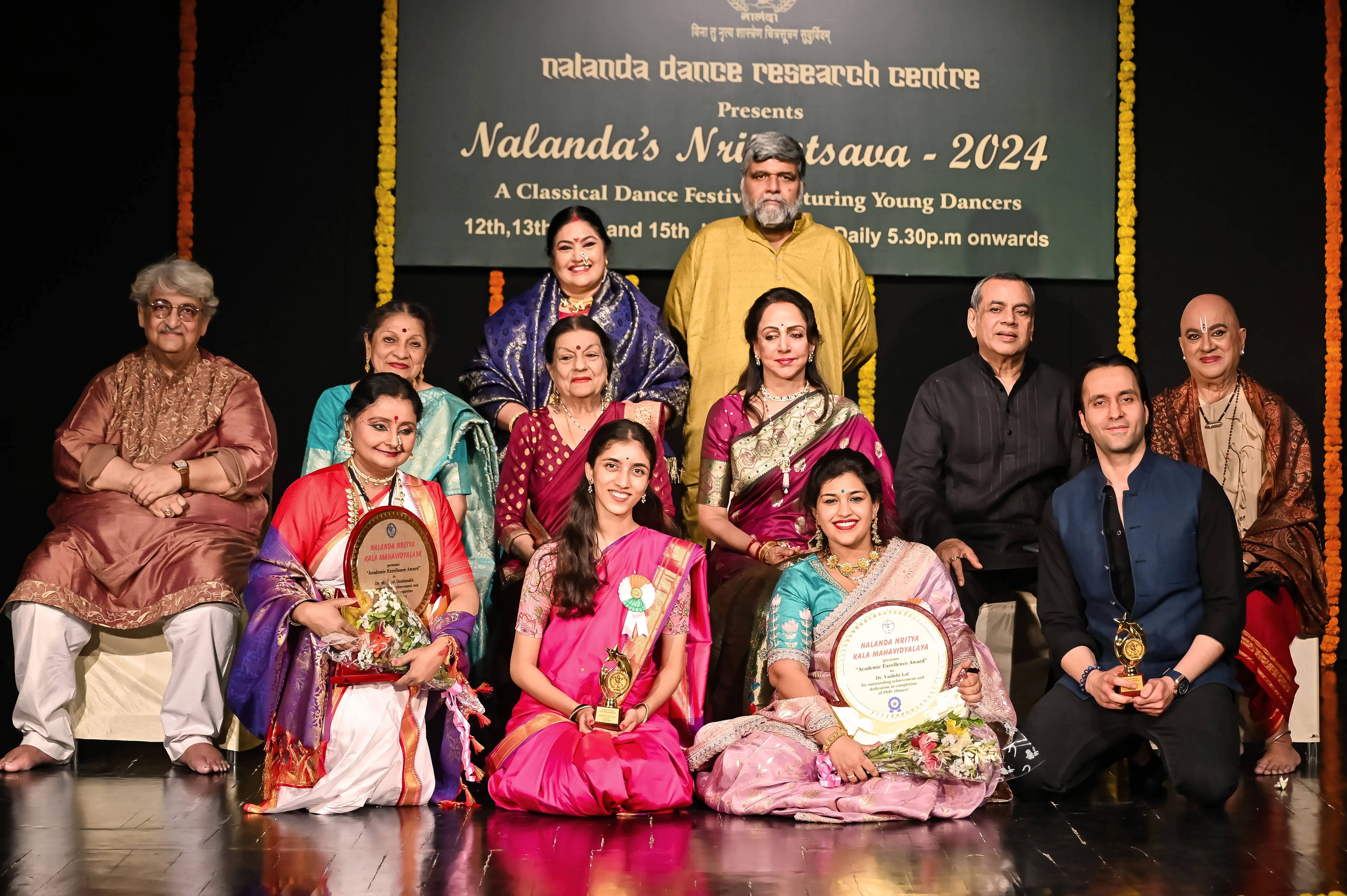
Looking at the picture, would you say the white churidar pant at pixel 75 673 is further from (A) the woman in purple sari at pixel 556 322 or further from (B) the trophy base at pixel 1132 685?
(B) the trophy base at pixel 1132 685

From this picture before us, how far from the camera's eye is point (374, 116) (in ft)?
18.7

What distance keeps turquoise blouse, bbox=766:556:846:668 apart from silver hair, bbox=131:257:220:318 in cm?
228

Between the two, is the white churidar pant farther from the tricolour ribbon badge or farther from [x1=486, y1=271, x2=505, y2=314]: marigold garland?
[x1=486, y1=271, x2=505, y2=314]: marigold garland

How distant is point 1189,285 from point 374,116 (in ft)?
11.9

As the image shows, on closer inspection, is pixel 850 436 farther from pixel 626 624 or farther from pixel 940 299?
pixel 940 299

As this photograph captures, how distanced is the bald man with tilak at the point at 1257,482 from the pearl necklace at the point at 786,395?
4.17ft

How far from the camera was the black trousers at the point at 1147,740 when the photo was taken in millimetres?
3523

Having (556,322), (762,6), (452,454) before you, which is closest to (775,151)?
(556,322)

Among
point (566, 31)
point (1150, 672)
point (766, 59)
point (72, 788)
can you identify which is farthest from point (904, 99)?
point (72, 788)

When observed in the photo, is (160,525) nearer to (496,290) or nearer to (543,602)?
(543,602)

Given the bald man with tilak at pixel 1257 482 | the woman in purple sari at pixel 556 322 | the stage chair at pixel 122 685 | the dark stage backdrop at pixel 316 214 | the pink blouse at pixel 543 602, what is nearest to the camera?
the pink blouse at pixel 543 602

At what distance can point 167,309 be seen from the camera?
180 inches

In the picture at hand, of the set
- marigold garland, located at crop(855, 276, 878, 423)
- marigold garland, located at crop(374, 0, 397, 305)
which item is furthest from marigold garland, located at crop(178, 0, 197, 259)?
marigold garland, located at crop(855, 276, 878, 423)

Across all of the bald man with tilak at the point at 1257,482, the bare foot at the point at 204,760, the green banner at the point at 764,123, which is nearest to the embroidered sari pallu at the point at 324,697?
the bare foot at the point at 204,760
